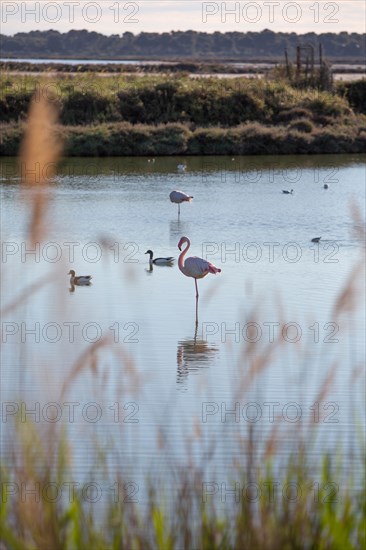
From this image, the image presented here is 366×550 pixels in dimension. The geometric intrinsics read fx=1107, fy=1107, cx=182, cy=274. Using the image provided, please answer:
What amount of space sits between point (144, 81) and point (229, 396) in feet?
79.4

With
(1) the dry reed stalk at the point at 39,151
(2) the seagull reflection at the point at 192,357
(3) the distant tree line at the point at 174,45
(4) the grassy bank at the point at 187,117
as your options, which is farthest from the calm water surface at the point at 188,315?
(3) the distant tree line at the point at 174,45

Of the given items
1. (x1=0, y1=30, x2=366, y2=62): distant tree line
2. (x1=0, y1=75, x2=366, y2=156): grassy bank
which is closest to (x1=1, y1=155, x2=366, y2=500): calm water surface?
(x1=0, y1=75, x2=366, y2=156): grassy bank

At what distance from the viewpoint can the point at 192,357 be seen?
26.3ft

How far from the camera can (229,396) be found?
6.76 meters

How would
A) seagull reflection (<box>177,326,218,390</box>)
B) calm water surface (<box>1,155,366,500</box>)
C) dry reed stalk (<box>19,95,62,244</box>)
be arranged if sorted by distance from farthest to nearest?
seagull reflection (<box>177,326,218,390</box>)
calm water surface (<box>1,155,366,500</box>)
dry reed stalk (<box>19,95,62,244</box>)

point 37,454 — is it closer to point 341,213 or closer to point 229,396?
point 229,396

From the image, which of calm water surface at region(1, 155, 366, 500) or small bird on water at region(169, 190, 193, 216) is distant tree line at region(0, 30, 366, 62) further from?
small bird on water at region(169, 190, 193, 216)

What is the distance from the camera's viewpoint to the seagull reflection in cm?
752

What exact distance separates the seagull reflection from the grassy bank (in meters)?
15.2

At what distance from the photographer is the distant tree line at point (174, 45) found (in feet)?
354

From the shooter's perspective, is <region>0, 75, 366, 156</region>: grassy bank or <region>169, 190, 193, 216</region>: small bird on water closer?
<region>169, 190, 193, 216</region>: small bird on water

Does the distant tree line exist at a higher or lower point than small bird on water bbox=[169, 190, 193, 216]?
higher

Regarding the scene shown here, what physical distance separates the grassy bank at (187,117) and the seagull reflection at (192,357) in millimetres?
15162

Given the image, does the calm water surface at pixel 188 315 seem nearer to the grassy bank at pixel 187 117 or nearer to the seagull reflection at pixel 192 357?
the seagull reflection at pixel 192 357
